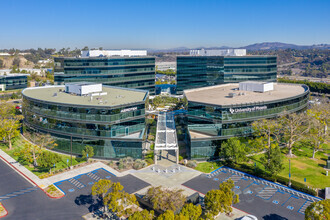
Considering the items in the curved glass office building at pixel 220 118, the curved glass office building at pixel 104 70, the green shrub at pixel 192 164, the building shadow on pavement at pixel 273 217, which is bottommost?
the building shadow on pavement at pixel 273 217

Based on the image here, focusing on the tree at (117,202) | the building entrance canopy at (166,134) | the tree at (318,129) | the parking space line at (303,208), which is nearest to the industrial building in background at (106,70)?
the building entrance canopy at (166,134)

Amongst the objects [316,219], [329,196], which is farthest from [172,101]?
[316,219]

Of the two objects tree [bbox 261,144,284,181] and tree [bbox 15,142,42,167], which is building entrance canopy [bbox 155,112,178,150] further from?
tree [bbox 15,142,42,167]

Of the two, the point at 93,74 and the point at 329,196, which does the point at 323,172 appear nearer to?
the point at 329,196

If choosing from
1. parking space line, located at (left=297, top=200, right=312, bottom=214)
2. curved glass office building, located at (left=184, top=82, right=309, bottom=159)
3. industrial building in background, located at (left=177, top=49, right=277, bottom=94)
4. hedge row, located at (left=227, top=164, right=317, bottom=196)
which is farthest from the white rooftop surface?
parking space line, located at (left=297, top=200, right=312, bottom=214)

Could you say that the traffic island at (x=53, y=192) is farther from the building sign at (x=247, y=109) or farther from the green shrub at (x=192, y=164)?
the building sign at (x=247, y=109)

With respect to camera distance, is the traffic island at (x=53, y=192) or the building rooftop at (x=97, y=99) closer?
the traffic island at (x=53, y=192)

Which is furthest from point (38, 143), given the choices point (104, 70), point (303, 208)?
point (303, 208)
